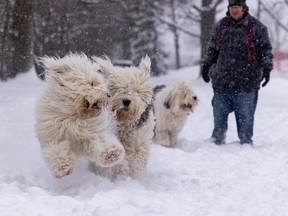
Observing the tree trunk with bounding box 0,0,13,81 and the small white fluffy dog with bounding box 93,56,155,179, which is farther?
the tree trunk with bounding box 0,0,13,81

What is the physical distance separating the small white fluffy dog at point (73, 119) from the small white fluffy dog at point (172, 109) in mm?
3038

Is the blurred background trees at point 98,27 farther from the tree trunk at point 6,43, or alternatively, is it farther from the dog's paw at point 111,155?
the dog's paw at point 111,155

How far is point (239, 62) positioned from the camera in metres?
7.64

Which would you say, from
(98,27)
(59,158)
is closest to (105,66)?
(59,158)

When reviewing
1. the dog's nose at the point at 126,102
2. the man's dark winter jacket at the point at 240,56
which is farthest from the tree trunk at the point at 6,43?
the dog's nose at the point at 126,102

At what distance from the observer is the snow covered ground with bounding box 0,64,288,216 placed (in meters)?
3.96

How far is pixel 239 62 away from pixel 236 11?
2.46 ft

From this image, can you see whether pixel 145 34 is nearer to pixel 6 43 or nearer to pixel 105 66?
pixel 6 43

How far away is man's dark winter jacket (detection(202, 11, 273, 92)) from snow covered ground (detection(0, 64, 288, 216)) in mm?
948

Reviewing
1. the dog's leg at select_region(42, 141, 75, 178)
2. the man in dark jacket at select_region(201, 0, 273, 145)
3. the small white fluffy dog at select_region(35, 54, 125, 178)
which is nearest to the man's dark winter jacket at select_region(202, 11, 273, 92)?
the man in dark jacket at select_region(201, 0, 273, 145)

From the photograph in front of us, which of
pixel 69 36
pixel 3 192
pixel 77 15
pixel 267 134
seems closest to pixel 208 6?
pixel 77 15

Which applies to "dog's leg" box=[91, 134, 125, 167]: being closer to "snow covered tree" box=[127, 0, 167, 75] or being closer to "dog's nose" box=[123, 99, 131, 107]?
"dog's nose" box=[123, 99, 131, 107]

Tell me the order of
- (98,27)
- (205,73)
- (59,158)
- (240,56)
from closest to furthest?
(59,158), (240,56), (205,73), (98,27)

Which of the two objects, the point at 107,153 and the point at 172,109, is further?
the point at 172,109
